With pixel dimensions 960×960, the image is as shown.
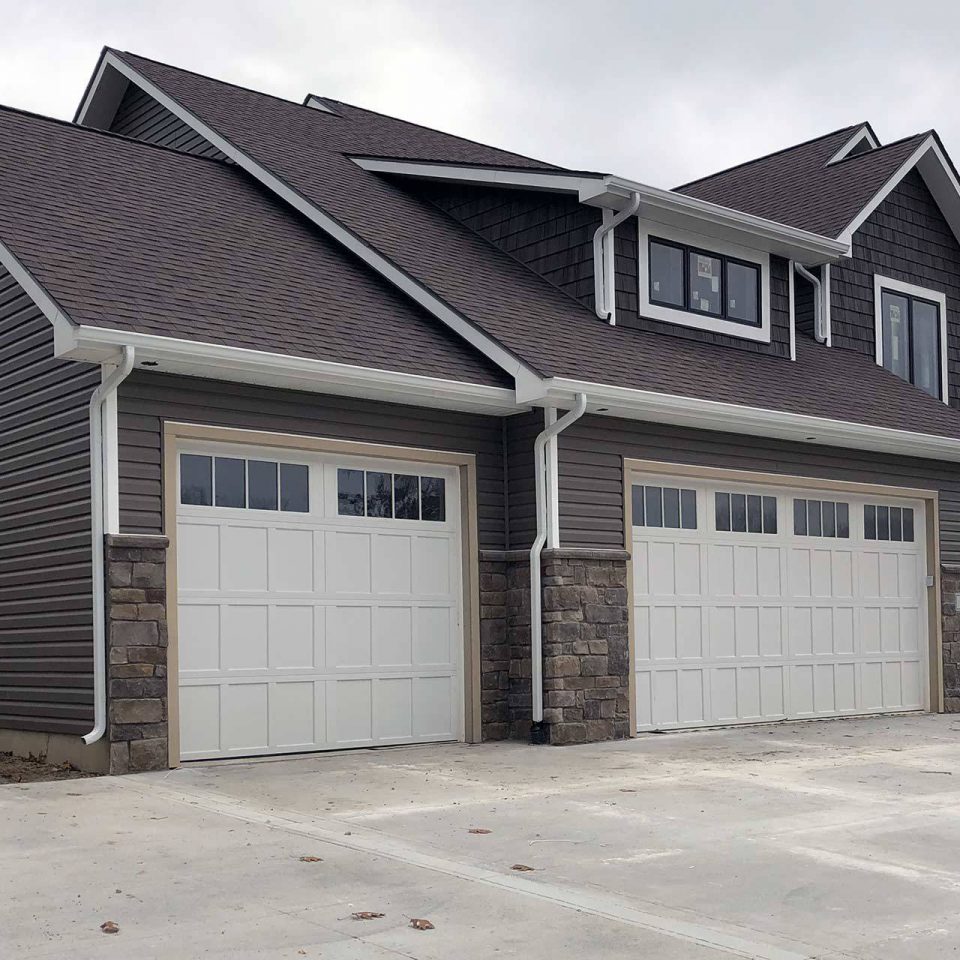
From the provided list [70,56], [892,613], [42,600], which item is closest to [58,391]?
[42,600]

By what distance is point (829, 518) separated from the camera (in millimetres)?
13797

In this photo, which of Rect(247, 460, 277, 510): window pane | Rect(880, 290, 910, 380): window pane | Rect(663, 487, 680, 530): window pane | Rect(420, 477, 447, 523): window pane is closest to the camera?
Rect(247, 460, 277, 510): window pane

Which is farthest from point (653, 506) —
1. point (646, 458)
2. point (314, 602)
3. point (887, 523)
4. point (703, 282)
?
point (887, 523)

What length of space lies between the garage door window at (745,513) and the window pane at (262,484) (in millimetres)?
4542

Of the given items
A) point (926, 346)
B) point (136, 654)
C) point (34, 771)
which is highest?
point (926, 346)

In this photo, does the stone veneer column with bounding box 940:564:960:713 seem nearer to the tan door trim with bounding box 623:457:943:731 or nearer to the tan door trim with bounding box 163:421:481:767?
the tan door trim with bounding box 623:457:943:731

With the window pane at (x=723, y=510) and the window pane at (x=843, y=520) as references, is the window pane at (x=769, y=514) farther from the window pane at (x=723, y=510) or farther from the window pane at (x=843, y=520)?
the window pane at (x=843, y=520)

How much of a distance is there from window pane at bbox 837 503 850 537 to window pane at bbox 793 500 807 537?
560 mm

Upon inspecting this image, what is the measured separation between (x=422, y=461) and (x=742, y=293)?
4985 mm

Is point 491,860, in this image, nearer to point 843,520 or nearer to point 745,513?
point 745,513

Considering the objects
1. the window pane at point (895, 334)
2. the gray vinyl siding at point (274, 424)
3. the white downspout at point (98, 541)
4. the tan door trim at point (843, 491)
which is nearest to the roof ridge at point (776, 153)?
the window pane at point (895, 334)

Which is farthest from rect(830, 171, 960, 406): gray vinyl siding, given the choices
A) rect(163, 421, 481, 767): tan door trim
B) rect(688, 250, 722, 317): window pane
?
rect(163, 421, 481, 767): tan door trim

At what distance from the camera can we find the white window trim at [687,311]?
13273 millimetres

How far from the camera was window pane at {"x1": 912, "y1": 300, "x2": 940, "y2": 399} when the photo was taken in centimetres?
1702
